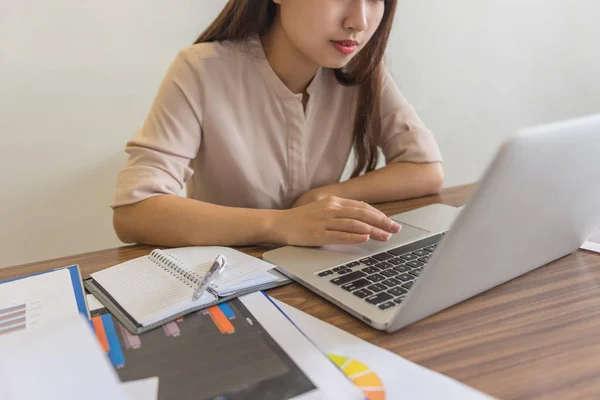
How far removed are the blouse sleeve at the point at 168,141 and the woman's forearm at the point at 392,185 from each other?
26 centimetres

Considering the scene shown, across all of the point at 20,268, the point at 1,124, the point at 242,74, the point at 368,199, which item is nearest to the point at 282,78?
the point at 242,74

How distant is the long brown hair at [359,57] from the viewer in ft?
3.19

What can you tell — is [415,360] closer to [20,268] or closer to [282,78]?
[20,268]

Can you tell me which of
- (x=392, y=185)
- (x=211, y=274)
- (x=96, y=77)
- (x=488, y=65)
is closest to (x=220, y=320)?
(x=211, y=274)

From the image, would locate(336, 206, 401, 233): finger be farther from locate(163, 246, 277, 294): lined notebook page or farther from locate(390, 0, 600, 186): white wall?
locate(390, 0, 600, 186): white wall

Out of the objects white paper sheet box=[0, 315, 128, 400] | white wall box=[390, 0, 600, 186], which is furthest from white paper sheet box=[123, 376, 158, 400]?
white wall box=[390, 0, 600, 186]

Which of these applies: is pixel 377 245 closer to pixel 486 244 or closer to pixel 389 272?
pixel 389 272

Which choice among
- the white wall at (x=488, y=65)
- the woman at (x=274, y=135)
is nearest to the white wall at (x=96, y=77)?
the white wall at (x=488, y=65)

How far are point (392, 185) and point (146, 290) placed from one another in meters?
0.56

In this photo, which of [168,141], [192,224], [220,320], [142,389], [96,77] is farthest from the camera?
[96,77]

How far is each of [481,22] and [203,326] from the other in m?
1.88

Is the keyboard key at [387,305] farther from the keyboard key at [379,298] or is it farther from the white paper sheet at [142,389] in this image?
the white paper sheet at [142,389]

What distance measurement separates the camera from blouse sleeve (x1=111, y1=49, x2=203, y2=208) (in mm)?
807

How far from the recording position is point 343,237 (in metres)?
0.67
